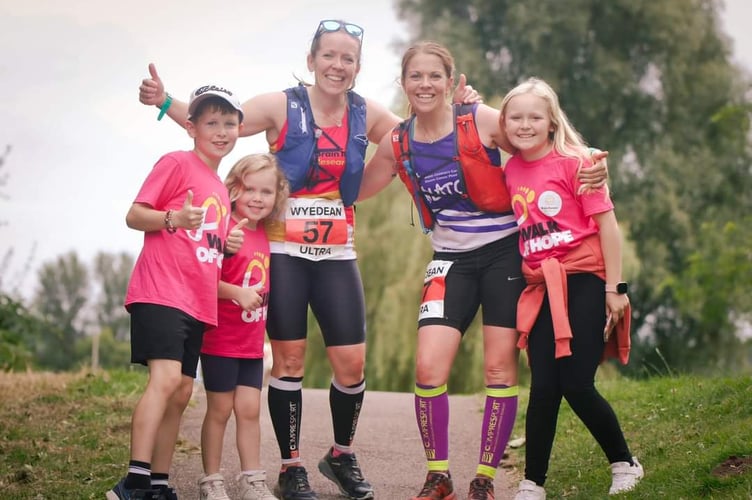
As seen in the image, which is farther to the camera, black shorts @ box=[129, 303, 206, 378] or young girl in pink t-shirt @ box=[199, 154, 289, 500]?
young girl in pink t-shirt @ box=[199, 154, 289, 500]

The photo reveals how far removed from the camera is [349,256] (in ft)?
17.1

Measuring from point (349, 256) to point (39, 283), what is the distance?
50.4m

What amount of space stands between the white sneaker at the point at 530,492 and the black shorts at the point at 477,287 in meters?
0.75

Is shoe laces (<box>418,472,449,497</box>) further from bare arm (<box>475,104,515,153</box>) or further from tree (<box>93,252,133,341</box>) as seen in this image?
tree (<box>93,252,133,341</box>)

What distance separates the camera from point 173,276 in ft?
14.7

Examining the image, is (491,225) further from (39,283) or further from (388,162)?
(39,283)

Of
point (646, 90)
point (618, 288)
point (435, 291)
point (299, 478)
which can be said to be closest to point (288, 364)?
point (299, 478)

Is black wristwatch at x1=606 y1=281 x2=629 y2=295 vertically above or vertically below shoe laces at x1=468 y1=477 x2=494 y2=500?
above

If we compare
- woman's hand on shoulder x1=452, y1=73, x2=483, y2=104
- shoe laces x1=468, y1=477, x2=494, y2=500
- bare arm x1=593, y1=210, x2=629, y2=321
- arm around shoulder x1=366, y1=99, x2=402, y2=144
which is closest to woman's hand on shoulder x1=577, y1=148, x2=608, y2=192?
bare arm x1=593, y1=210, x2=629, y2=321

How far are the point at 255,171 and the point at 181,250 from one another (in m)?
0.67

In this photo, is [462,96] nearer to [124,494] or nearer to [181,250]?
[181,250]

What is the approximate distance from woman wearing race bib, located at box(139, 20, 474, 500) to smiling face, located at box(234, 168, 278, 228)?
0.38 ft

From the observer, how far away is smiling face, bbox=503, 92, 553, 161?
4758mm

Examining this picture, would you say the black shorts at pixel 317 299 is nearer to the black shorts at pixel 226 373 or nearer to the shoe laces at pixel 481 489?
the black shorts at pixel 226 373
